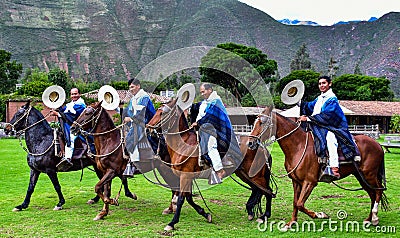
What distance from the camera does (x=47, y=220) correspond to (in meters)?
8.18

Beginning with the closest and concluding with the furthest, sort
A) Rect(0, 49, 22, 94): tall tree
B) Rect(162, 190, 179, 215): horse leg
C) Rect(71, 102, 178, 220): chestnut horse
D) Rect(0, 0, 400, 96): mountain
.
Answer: Rect(71, 102, 178, 220): chestnut horse
Rect(162, 190, 179, 215): horse leg
Rect(0, 49, 22, 94): tall tree
Rect(0, 0, 400, 96): mountain

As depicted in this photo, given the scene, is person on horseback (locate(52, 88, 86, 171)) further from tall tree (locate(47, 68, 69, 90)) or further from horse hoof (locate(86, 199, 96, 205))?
tall tree (locate(47, 68, 69, 90))

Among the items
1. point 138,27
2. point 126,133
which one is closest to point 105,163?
point 126,133

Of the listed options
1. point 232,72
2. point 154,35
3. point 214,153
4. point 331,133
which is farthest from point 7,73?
point 154,35

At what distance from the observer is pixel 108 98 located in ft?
28.6

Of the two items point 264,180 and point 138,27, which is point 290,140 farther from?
point 138,27

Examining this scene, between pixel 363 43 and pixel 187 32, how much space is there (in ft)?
155

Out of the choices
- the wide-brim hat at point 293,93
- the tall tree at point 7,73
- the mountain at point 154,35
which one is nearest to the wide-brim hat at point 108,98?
the wide-brim hat at point 293,93

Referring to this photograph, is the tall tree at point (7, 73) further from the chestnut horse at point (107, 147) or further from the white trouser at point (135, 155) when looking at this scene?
the white trouser at point (135, 155)

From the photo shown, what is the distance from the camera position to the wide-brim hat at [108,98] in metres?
8.59

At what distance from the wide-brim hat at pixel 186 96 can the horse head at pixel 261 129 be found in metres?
1.19

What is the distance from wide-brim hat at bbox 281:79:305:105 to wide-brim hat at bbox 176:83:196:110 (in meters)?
1.52

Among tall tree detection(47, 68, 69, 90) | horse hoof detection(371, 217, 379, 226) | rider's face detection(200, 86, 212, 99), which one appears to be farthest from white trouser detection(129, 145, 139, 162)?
tall tree detection(47, 68, 69, 90)

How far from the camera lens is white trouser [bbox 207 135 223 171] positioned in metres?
7.53
